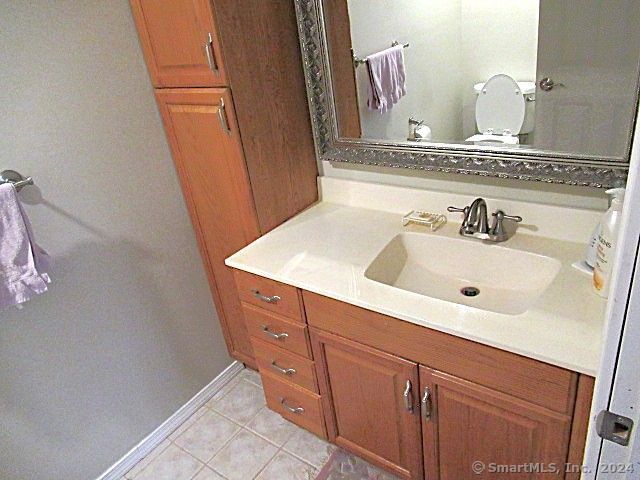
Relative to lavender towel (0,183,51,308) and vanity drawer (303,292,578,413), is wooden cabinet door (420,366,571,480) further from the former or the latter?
lavender towel (0,183,51,308)

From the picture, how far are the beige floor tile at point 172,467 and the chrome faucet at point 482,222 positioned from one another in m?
1.34

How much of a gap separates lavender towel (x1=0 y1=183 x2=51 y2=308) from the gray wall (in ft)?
0.42

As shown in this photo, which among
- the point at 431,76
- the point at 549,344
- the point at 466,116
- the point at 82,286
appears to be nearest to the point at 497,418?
the point at 549,344

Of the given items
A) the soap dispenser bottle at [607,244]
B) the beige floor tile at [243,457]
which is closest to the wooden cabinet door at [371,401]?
the beige floor tile at [243,457]

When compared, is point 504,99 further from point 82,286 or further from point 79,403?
point 79,403

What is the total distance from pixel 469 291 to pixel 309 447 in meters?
0.90

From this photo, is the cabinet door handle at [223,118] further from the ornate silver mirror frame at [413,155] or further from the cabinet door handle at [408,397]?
the cabinet door handle at [408,397]

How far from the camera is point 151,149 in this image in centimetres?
166

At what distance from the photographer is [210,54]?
54.2 inches

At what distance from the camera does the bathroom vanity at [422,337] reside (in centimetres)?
101

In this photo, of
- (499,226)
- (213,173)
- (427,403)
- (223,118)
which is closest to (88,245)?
(213,173)

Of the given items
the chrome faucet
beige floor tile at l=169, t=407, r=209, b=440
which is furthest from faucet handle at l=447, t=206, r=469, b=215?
beige floor tile at l=169, t=407, r=209, b=440

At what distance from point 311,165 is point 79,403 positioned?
3.87 ft

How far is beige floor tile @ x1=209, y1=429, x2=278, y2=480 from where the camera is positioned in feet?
5.62
